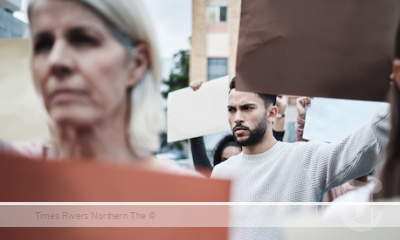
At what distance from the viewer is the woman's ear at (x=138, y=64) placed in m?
0.97

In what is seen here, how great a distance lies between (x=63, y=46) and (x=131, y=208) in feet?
1.56

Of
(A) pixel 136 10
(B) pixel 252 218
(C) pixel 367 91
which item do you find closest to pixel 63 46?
(A) pixel 136 10

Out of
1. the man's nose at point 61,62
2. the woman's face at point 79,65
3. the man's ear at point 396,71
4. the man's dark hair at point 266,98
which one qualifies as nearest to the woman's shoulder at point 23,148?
the woman's face at point 79,65

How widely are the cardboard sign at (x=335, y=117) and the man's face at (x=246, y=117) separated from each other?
206 mm

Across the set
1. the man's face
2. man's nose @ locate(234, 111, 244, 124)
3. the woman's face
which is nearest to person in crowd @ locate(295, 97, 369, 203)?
the man's face

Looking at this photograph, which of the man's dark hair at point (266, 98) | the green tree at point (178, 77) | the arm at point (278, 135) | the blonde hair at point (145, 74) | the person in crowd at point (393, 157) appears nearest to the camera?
the person in crowd at point (393, 157)

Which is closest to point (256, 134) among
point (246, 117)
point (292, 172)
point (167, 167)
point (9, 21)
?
point (246, 117)

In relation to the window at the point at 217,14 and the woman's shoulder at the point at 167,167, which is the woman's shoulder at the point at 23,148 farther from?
the window at the point at 217,14

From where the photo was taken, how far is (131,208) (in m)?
0.98

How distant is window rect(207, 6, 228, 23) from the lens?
129 centimetres

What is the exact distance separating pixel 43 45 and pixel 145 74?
0.95 feet

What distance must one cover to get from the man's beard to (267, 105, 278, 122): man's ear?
39mm

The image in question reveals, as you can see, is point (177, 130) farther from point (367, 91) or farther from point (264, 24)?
point (367, 91)

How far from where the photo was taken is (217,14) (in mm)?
1372
